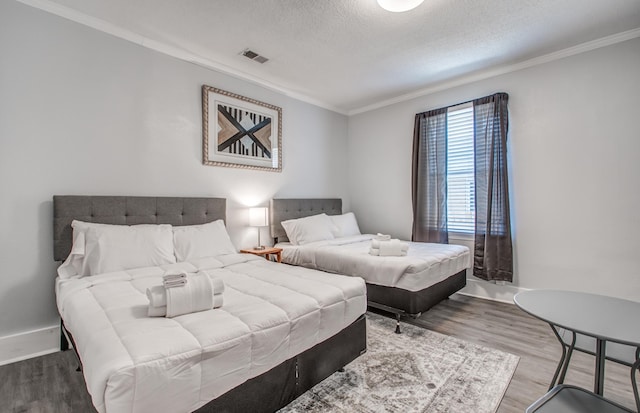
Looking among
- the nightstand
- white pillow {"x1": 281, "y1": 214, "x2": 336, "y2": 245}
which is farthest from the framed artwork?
the nightstand

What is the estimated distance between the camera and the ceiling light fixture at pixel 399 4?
2.22m

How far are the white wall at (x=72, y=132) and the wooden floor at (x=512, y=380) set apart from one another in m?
0.44

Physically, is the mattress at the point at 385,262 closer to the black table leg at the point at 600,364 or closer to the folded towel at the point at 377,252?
the folded towel at the point at 377,252

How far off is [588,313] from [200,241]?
283 cm

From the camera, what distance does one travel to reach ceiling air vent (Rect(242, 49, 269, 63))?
3172 mm

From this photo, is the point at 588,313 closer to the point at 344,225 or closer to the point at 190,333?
the point at 190,333

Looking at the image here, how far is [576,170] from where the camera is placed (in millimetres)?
3133

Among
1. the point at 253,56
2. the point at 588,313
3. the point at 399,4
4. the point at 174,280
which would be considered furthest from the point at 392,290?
the point at 253,56

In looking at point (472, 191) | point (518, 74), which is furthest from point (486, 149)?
point (518, 74)

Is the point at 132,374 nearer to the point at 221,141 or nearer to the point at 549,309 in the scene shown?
the point at 549,309

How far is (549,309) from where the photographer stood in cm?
161

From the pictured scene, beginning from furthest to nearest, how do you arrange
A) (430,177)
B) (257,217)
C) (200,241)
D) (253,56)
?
1. (430,177)
2. (257,217)
3. (253,56)
4. (200,241)

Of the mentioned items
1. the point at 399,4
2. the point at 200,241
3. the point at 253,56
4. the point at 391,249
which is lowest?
the point at 391,249

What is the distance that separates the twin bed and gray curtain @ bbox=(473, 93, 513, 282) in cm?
41
